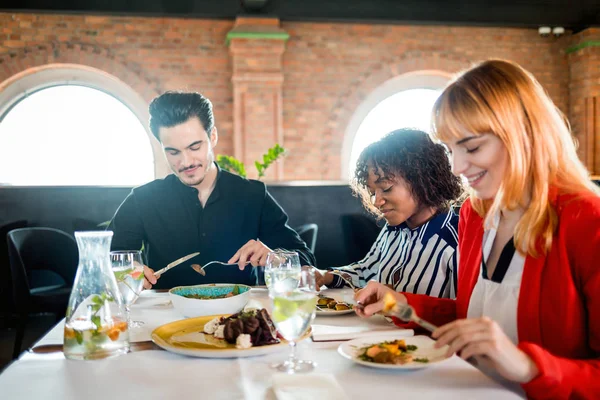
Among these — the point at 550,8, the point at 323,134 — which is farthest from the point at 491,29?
the point at 323,134

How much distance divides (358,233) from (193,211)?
209cm

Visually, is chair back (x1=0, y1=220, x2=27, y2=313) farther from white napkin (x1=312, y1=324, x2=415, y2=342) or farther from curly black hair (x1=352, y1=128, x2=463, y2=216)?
white napkin (x1=312, y1=324, x2=415, y2=342)

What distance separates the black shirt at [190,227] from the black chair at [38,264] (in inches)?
55.1

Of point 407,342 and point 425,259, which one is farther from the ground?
point 425,259

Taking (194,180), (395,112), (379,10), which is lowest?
(194,180)

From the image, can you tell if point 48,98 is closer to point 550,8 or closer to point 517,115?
point 550,8

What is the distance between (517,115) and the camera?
1145 mm

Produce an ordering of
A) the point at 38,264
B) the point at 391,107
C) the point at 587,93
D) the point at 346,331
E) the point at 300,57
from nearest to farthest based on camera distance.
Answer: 1. the point at 346,331
2. the point at 38,264
3. the point at 300,57
4. the point at 587,93
5. the point at 391,107

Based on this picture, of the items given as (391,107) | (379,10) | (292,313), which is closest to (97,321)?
(292,313)

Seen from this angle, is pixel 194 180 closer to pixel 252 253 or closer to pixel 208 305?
pixel 252 253

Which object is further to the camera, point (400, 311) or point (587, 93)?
point (587, 93)

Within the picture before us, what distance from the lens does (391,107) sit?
294 inches

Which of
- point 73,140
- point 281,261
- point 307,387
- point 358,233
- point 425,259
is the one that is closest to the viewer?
point 307,387

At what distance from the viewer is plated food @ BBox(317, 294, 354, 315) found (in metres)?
1.49
